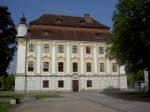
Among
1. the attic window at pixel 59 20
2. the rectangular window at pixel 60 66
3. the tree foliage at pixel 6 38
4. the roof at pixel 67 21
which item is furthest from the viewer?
the attic window at pixel 59 20

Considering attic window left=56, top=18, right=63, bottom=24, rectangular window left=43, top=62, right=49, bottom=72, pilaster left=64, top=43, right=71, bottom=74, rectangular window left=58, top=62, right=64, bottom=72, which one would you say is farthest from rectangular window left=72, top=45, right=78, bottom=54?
attic window left=56, top=18, right=63, bottom=24

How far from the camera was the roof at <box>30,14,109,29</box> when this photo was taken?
61.0 m

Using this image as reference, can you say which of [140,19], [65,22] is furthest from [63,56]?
[140,19]

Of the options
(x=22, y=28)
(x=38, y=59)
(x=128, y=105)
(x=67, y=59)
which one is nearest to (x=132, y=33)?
(x=128, y=105)

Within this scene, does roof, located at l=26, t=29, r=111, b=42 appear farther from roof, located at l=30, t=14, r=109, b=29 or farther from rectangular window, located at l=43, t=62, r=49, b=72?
rectangular window, located at l=43, t=62, r=49, b=72

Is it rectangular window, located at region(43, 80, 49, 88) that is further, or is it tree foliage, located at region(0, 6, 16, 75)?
rectangular window, located at region(43, 80, 49, 88)

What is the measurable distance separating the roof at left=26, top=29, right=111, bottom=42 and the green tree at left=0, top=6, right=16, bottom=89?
62.8 ft

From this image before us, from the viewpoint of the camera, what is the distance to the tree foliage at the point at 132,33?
28297mm

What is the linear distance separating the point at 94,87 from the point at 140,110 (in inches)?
1563

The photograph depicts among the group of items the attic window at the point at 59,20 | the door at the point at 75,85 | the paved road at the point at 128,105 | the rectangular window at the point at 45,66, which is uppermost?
the attic window at the point at 59,20

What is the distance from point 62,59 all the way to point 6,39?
22.5 metres

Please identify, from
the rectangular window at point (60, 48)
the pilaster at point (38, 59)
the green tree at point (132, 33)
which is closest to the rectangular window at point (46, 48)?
the pilaster at point (38, 59)

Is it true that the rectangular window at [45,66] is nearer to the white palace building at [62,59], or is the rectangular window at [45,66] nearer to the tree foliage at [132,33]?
the white palace building at [62,59]

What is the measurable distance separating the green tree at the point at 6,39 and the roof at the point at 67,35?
1915cm
